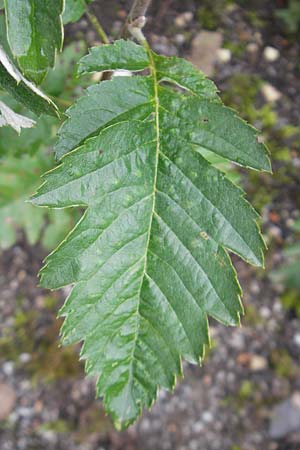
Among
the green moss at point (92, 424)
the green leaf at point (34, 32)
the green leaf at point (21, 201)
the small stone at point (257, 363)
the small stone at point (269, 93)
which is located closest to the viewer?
the green leaf at point (34, 32)

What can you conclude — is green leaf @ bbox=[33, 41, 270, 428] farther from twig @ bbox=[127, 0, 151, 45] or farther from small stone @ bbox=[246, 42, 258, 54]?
small stone @ bbox=[246, 42, 258, 54]

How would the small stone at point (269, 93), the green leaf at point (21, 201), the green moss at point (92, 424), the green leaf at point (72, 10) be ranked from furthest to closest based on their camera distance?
the small stone at point (269, 93) → the green moss at point (92, 424) → the green leaf at point (21, 201) → the green leaf at point (72, 10)

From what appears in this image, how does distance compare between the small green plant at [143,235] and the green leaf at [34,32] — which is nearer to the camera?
the green leaf at [34,32]

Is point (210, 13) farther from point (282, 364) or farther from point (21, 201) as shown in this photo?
point (282, 364)

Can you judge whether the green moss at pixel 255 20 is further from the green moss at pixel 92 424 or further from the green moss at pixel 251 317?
the green moss at pixel 92 424

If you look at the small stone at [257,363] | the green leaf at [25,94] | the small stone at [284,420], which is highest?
the green leaf at [25,94]

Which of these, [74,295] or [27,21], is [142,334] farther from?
[27,21]

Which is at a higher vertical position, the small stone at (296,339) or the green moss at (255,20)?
the green moss at (255,20)

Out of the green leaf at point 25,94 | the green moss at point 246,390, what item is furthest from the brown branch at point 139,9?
the green moss at point 246,390
